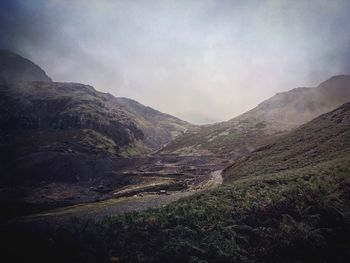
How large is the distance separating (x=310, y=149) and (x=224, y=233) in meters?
41.8

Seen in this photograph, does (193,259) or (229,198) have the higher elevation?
(229,198)

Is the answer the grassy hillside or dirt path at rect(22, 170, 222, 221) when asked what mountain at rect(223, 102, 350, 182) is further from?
the grassy hillside

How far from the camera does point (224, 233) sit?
78.0 feet

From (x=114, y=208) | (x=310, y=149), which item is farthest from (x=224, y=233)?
(x=310, y=149)

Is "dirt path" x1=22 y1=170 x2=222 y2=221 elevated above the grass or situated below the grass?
above

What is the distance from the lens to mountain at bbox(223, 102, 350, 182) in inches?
1971

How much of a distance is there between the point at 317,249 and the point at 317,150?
3646cm

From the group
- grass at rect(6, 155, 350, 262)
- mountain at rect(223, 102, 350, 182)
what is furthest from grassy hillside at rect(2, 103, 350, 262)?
mountain at rect(223, 102, 350, 182)

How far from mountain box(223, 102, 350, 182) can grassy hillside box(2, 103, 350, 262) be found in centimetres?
1896

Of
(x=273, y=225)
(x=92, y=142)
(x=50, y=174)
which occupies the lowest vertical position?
(x=273, y=225)

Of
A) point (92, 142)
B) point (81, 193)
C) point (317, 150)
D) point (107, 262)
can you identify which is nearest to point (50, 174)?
point (81, 193)

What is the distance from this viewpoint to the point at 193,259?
20.8 metres

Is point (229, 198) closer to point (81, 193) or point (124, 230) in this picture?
point (124, 230)

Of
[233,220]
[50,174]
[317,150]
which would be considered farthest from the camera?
[50,174]
